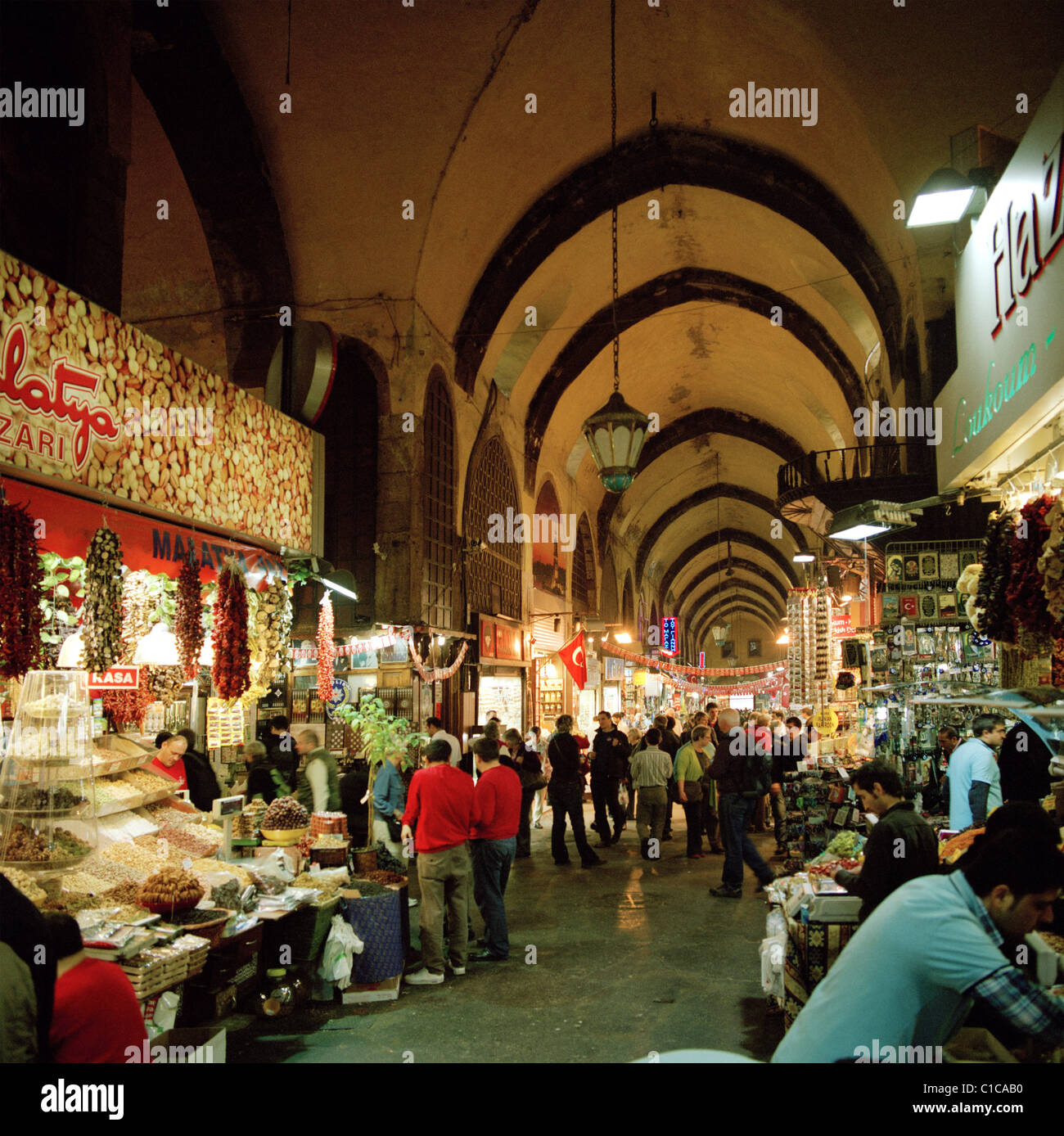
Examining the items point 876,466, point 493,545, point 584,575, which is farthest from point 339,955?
point 584,575

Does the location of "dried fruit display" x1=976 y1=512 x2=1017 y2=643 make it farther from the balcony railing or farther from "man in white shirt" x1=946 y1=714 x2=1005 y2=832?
the balcony railing

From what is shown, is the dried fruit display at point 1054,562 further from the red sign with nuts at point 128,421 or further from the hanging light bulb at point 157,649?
the hanging light bulb at point 157,649

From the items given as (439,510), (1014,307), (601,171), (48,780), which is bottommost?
(48,780)

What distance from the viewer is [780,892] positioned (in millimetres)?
5465

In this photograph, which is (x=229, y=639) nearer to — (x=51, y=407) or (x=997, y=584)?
(x=51, y=407)

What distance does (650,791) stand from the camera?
1072 centimetres

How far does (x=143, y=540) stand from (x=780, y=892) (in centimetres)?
454

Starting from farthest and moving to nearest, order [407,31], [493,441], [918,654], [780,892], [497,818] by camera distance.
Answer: [493,441] < [407,31] < [918,654] < [497,818] < [780,892]

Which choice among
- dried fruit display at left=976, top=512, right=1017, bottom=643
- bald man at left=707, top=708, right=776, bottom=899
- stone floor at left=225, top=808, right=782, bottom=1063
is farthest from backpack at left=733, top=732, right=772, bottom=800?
dried fruit display at left=976, top=512, right=1017, bottom=643

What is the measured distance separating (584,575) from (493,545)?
25.9 ft

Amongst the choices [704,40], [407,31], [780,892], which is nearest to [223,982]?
[780,892]

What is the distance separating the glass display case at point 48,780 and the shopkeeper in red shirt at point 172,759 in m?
2.95

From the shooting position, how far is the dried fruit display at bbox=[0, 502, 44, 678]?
145 inches
